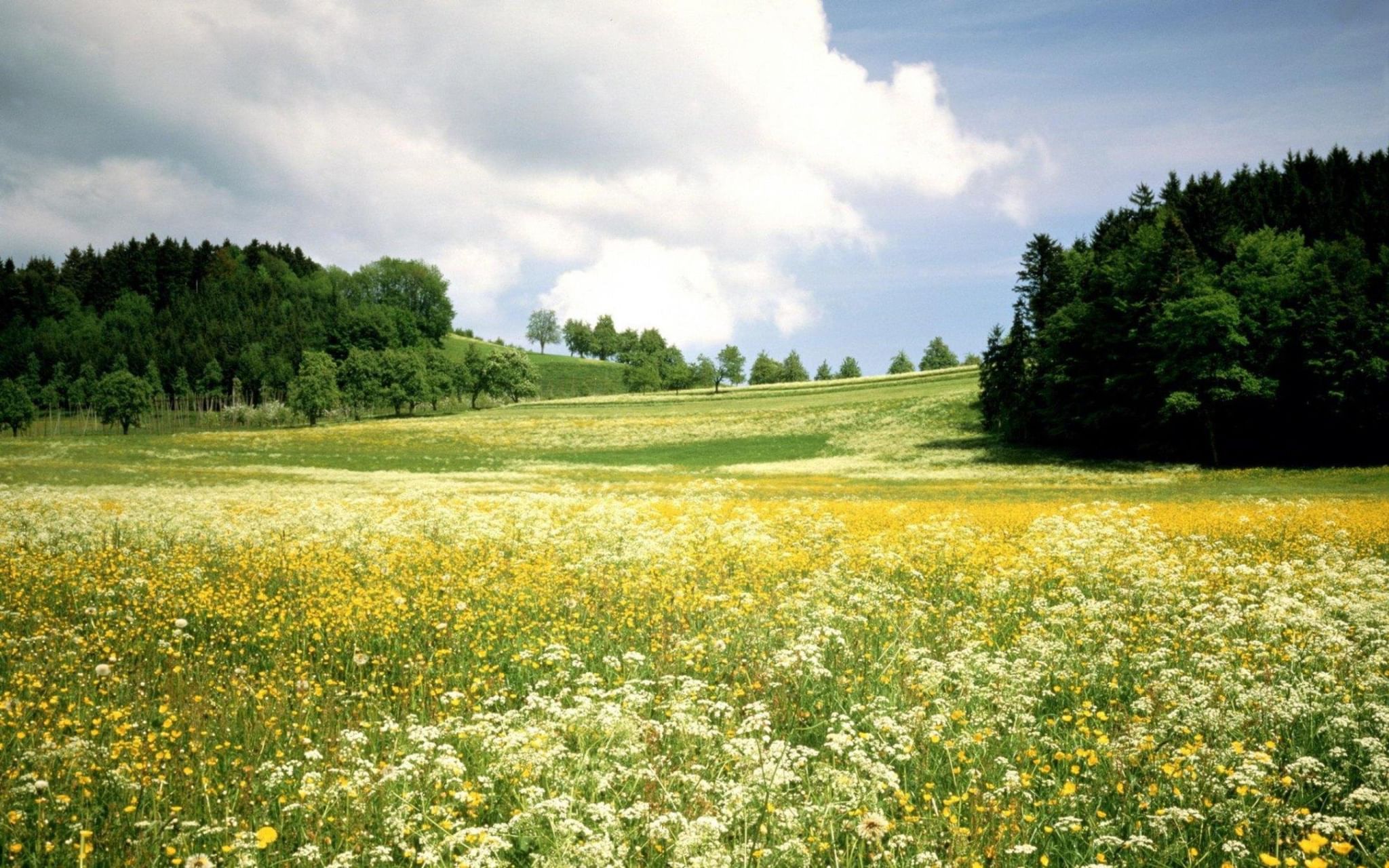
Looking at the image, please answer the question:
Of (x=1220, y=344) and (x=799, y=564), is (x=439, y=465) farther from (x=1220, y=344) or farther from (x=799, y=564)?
(x=1220, y=344)

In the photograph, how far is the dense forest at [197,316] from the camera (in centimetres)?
13238

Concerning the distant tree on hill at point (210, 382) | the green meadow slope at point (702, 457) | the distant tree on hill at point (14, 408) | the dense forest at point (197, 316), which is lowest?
the green meadow slope at point (702, 457)

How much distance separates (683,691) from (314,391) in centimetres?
10805

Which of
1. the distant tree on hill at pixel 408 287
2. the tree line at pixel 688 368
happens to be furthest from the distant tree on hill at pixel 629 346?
the distant tree on hill at pixel 408 287

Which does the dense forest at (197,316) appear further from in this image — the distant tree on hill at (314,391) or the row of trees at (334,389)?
the distant tree on hill at (314,391)

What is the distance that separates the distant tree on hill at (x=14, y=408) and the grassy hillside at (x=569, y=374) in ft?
231

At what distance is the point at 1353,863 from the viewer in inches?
178

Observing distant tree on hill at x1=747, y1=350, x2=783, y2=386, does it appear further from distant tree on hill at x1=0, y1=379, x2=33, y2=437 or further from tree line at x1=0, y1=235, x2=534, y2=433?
distant tree on hill at x1=0, y1=379, x2=33, y2=437

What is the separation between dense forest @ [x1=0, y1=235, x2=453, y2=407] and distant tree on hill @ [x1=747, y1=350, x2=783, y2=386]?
2870 inches

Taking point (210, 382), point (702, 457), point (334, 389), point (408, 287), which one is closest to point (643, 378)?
point (334, 389)

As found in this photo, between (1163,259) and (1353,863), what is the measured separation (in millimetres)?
62488

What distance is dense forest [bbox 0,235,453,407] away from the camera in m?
132

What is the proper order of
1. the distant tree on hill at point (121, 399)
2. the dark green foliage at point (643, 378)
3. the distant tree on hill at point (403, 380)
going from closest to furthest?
the distant tree on hill at point (121, 399) → the distant tree on hill at point (403, 380) → the dark green foliage at point (643, 378)

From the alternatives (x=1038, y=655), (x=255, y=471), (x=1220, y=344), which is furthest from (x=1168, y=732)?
(x=1220, y=344)
